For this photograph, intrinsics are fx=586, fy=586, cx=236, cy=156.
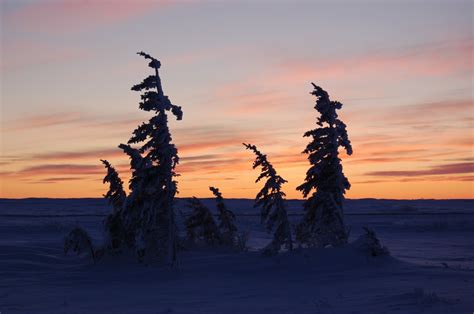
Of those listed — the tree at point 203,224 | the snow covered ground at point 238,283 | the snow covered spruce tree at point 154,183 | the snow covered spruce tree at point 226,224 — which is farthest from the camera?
the snow covered spruce tree at point 226,224

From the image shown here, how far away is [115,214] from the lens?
30391mm

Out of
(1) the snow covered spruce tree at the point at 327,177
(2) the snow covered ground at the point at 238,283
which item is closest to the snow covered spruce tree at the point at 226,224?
(2) the snow covered ground at the point at 238,283

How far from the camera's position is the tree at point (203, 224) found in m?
31.6

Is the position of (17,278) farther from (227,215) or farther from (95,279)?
(227,215)

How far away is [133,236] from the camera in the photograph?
30047 millimetres

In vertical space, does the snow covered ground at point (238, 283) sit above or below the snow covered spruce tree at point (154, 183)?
below

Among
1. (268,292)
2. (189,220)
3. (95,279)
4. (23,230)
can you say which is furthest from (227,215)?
(23,230)

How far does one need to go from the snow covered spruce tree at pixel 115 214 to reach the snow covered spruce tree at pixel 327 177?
949cm

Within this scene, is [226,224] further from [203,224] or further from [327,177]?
[327,177]

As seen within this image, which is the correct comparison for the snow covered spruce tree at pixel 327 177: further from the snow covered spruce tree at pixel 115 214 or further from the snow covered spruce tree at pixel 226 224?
the snow covered spruce tree at pixel 115 214

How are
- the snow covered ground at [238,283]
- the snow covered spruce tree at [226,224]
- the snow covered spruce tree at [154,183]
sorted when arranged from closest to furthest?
the snow covered ground at [238,283] → the snow covered spruce tree at [154,183] → the snow covered spruce tree at [226,224]

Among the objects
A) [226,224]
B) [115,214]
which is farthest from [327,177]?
[115,214]

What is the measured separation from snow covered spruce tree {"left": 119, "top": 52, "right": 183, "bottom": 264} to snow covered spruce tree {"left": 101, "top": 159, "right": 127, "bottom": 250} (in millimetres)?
1331

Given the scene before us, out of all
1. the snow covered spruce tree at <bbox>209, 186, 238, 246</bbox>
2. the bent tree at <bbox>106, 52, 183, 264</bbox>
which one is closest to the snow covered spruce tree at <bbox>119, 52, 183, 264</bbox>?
the bent tree at <bbox>106, 52, 183, 264</bbox>
